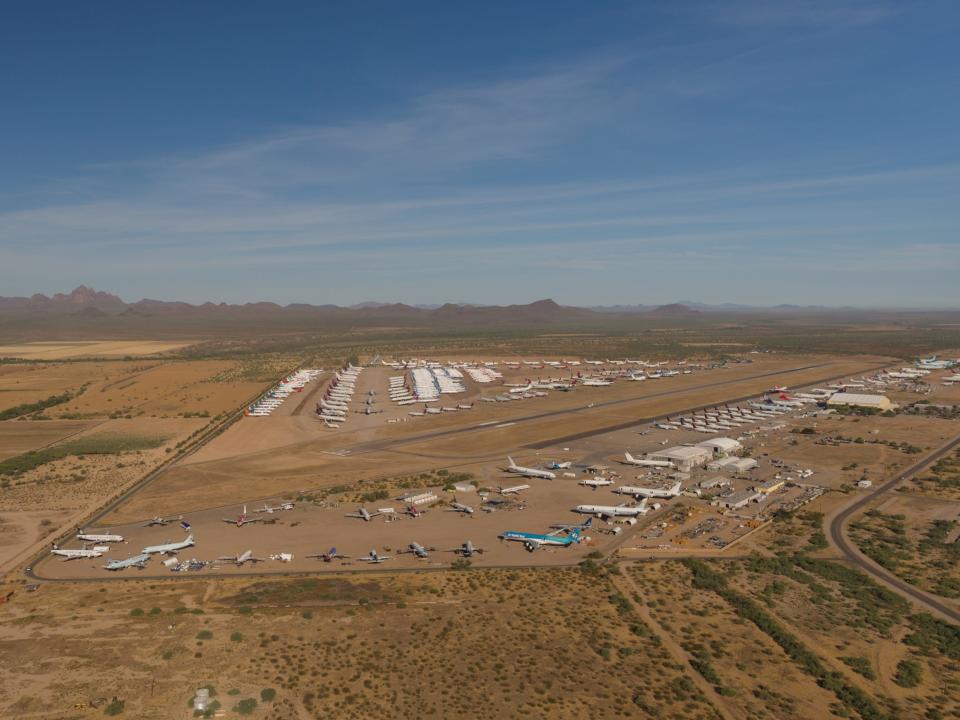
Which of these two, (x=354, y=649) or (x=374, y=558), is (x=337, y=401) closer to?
(x=374, y=558)

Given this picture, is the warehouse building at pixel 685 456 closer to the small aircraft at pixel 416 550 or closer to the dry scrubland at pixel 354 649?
the dry scrubland at pixel 354 649

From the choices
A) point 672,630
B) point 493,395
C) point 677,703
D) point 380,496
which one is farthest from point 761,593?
point 493,395

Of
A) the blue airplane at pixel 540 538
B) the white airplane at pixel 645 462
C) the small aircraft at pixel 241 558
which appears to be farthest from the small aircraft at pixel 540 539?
the white airplane at pixel 645 462

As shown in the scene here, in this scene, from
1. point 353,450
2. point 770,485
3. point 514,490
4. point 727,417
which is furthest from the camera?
point 727,417

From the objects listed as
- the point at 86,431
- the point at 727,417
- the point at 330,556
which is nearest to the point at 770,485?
the point at 727,417

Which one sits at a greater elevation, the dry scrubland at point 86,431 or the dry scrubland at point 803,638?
the dry scrubland at point 86,431
